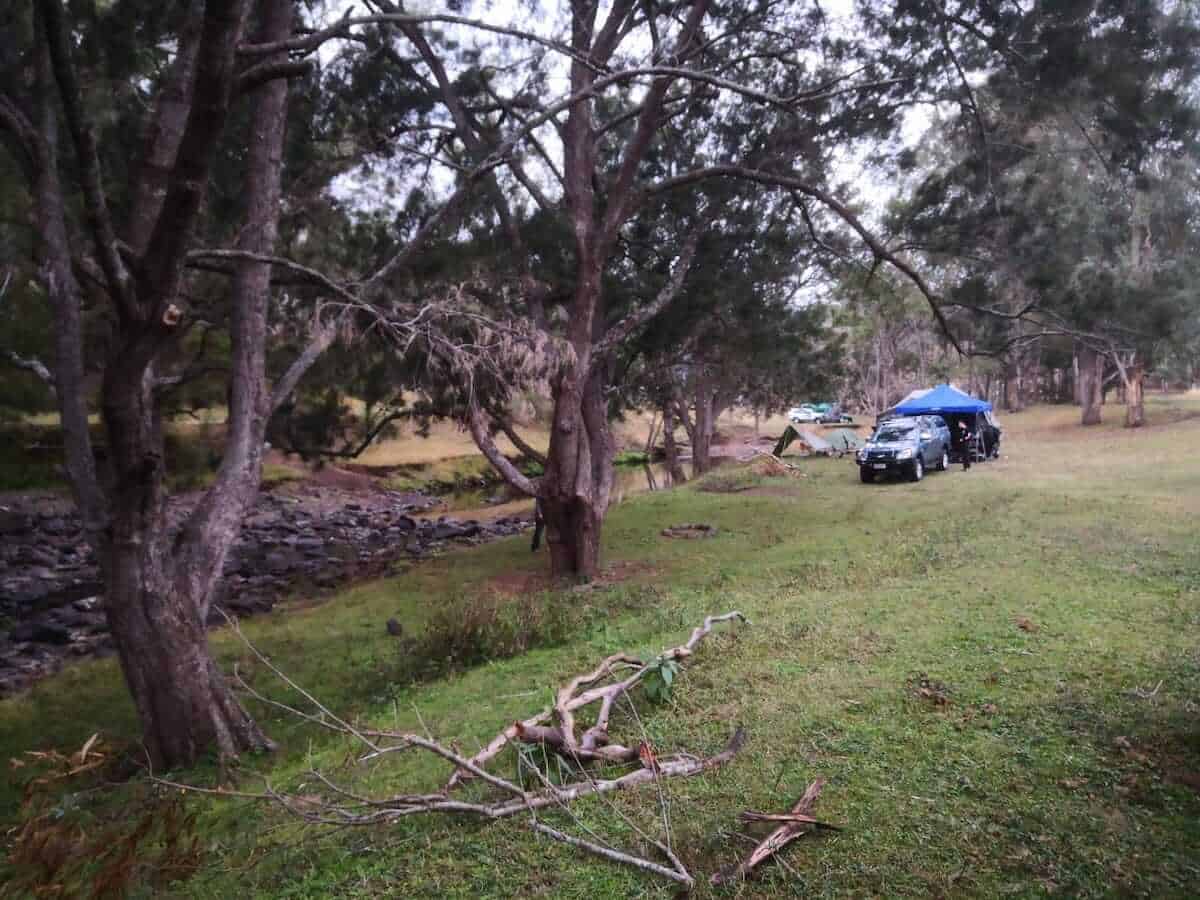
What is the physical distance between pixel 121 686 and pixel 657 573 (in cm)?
591

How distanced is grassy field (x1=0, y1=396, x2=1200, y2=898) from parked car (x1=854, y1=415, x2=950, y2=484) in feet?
25.0

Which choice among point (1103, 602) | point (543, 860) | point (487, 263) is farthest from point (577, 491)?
point (543, 860)

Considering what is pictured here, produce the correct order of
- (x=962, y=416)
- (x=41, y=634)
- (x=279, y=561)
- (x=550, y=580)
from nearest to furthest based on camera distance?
(x=550, y=580) → (x=41, y=634) → (x=279, y=561) → (x=962, y=416)

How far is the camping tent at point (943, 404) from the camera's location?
20500 millimetres

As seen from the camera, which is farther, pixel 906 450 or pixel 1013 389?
pixel 1013 389

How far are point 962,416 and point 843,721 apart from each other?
1977 centimetres

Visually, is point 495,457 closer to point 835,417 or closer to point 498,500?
point 498,500

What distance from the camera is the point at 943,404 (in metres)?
21.0

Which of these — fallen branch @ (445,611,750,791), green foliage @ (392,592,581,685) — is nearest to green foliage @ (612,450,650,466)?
green foliage @ (392,592,581,685)

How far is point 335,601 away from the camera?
1037 cm

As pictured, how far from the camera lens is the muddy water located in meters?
21.3

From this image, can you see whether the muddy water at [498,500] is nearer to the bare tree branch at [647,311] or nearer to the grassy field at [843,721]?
the bare tree branch at [647,311]

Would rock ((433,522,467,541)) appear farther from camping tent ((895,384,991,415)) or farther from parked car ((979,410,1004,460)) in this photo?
parked car ((979,410,1004,460))

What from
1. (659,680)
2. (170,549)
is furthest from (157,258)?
(659,680)
